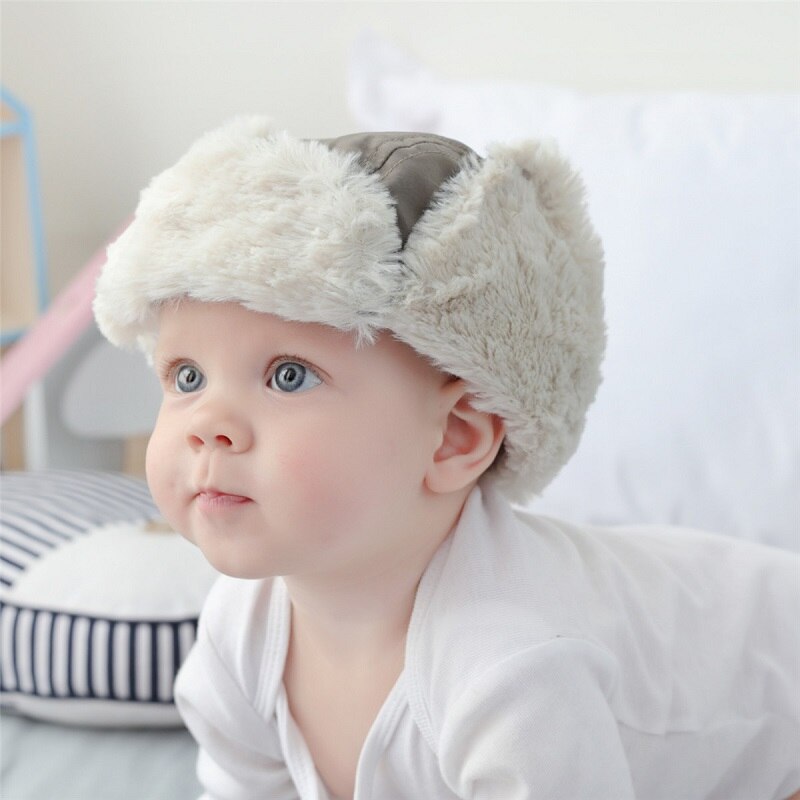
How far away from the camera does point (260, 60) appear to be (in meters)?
1.75

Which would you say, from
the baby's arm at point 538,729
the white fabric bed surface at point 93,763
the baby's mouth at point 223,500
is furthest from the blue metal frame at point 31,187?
the baby's arm at point 538,729

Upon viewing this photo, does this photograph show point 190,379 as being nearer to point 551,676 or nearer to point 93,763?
point 551,676

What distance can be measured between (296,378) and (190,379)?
0.08 meters

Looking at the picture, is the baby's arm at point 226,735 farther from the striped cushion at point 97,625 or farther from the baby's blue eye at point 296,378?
the baby's blue eye at point 296,378

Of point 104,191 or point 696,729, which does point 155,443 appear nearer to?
point 696,729

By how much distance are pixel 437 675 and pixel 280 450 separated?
0.65 ft

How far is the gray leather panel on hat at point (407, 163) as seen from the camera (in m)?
0.71

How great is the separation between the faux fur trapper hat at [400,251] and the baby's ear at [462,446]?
0.05ft

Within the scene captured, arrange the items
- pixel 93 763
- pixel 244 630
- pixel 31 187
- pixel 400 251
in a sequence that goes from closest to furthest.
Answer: pixel 400 251, pixel 244 630, pixel 93 763, pixel 31 187

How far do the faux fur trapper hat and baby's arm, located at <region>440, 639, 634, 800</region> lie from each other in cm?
16

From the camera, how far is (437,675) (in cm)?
77

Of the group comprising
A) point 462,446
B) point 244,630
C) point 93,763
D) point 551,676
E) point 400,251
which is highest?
point 400,251

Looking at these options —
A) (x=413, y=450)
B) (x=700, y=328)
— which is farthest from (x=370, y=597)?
(x=700, y=328)

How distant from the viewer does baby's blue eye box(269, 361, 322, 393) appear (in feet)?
2.36
